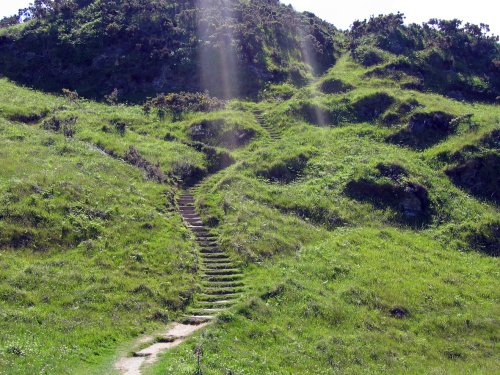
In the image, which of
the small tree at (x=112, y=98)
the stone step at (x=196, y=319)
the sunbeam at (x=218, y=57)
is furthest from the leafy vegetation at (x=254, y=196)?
the stone step at (x=196, y=319)

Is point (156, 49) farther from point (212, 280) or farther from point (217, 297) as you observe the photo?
point (217, 297)

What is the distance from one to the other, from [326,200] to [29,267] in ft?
73.3

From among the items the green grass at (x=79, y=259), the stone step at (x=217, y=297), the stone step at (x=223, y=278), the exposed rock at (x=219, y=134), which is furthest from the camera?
the exposed rock at (x=219, y=134)

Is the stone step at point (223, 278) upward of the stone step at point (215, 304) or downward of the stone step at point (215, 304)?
upward

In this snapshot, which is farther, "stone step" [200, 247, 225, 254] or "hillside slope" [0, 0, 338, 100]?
"hillside slope" [0, 0, 338, 100]

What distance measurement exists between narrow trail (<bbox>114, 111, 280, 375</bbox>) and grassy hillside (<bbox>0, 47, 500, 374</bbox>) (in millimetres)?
700

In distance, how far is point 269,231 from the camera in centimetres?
3512

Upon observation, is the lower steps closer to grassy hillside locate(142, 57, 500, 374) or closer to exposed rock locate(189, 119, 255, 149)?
grassy hillside locate(142, 57, 500, 374)

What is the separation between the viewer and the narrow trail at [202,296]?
21678 mm

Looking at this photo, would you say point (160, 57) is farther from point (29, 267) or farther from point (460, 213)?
point (29, 267)

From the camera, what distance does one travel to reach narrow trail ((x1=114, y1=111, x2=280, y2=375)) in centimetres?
2168

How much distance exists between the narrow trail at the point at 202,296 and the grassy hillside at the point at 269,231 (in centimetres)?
70

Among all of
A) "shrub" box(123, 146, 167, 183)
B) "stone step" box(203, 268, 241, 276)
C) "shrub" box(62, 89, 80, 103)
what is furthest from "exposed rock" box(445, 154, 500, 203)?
"shrub" box(62, 89, 80, 103)

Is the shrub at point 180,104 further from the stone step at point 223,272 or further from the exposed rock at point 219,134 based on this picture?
the stone step at point 223,272
